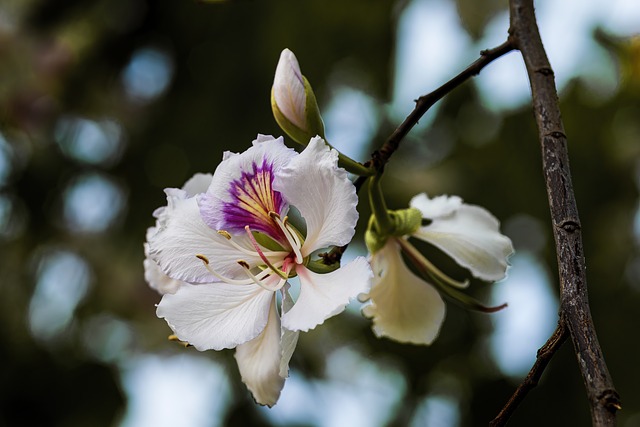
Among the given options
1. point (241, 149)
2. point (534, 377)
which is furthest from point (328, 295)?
point (241, 149)

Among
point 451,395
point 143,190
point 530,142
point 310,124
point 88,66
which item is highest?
point 310,124

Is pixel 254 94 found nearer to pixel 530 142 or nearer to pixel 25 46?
pixel 25 46

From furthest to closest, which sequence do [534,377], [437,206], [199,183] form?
[437,206] < [199,183] < [534,377]

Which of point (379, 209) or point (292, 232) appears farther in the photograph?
point (379, 209)

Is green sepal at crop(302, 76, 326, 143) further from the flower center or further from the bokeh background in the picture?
the bokeh background

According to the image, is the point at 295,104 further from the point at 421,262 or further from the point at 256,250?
the point at 421,262

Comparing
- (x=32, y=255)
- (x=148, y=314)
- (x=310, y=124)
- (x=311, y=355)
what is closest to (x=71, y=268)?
(x=32, y=255)

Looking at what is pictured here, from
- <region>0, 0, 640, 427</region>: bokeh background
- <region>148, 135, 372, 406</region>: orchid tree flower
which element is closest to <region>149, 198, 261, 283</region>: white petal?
<region>148, 135, 372, 406</region>: orchid tree flower

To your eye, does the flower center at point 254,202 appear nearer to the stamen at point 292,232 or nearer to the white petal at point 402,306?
the stamen at point 292,232

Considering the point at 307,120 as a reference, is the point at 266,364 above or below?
below
